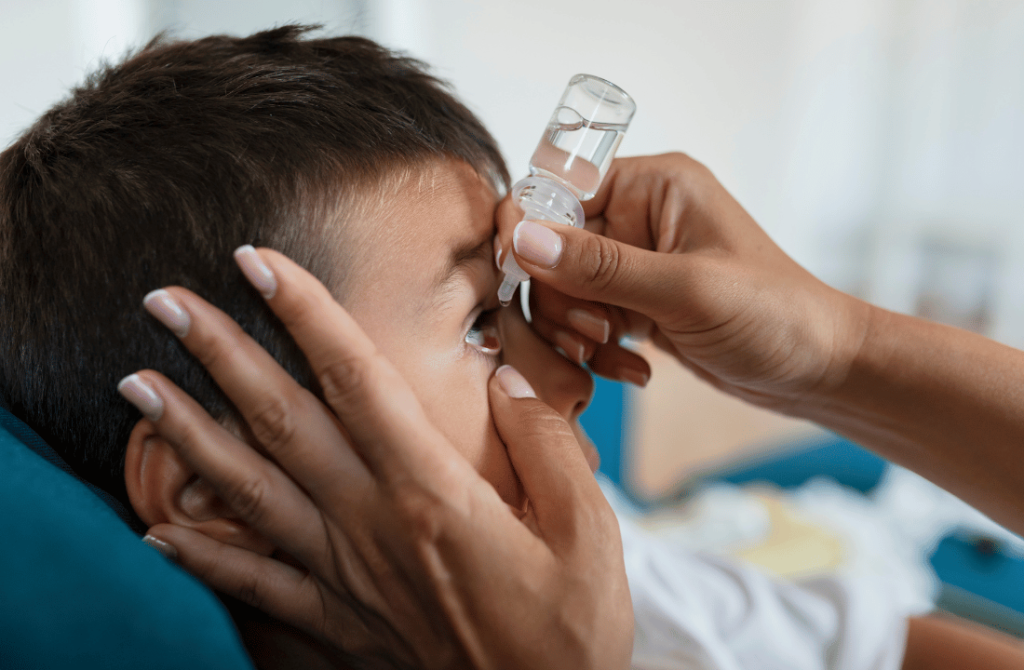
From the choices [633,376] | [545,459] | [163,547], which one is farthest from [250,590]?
[633,376]

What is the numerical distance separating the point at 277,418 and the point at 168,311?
13cm

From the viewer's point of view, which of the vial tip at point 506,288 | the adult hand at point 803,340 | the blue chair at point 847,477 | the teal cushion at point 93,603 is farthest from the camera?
the blue chair at point 847,477

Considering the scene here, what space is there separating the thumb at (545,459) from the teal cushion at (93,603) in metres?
0.28

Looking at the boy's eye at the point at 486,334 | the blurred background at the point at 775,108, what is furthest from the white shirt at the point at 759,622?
the blurred background at the point at 775,108

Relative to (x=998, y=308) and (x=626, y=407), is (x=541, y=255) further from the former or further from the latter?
(x=998, y=308)

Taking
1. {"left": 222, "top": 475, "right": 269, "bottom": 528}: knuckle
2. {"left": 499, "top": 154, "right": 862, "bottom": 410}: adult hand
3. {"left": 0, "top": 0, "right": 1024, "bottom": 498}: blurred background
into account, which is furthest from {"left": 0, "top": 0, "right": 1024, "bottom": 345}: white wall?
{"left": 222, "top": 475, "right": 269, "bottom": 528}: knuckle

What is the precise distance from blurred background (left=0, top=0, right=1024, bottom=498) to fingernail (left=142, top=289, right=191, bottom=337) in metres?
1.26

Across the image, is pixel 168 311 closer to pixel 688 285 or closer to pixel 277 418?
pixel 277 418

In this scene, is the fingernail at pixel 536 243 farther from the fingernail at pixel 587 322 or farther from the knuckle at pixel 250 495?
the knuckle at pixel 250 495

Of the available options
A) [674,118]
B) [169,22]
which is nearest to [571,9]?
[674,118]

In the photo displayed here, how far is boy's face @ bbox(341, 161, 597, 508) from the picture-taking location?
658 millimetres

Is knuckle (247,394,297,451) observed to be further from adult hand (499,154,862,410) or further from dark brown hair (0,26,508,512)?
adult hand (499,154,862,410)

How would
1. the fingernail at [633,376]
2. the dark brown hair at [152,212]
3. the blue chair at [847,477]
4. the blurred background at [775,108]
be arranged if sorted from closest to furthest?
the dark brown hair at [152,212] → the fingernail at [633,376] → the blue chair at [847,477] → the blurred background at [775,108]

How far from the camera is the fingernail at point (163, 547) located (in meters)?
0.58
